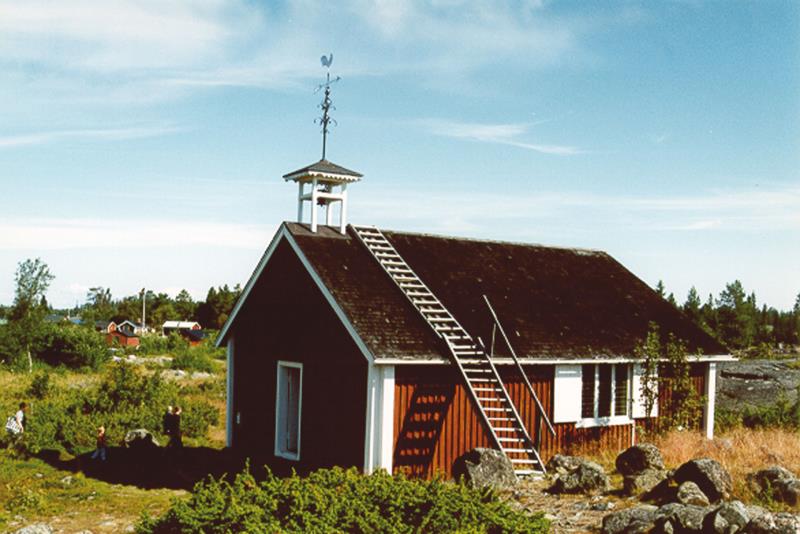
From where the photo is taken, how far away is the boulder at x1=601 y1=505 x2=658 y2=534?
10.9 metres

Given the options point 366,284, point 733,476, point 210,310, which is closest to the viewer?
point 733,476

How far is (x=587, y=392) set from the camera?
19.9 m

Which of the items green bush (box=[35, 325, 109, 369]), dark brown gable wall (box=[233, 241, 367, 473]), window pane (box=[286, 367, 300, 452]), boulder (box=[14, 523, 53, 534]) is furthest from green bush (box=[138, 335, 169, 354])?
boulder (box=[14, 523, 53, 534])

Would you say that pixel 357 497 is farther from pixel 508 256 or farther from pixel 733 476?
pixel 508 256

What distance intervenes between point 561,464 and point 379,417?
14.3 feet

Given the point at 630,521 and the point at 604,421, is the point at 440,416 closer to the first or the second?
the point at 604,421

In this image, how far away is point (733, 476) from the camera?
46.5 feet

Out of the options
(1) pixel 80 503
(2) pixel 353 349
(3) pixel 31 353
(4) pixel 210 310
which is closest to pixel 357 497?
(2) pixel 353 349

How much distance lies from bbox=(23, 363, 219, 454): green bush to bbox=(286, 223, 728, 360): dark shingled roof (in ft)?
32.3

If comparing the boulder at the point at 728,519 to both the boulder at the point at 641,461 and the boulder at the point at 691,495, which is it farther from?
the boulder at the point at 641,461

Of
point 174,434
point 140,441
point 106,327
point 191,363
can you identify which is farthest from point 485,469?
point 106,327

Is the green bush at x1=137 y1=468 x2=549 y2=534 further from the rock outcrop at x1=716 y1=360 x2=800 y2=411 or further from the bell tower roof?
the rock outcrop at x1=716 y1=360 x2=800 y2=411

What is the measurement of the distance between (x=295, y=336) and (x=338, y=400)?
235 centimetres

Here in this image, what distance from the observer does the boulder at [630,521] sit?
35.9 feet
